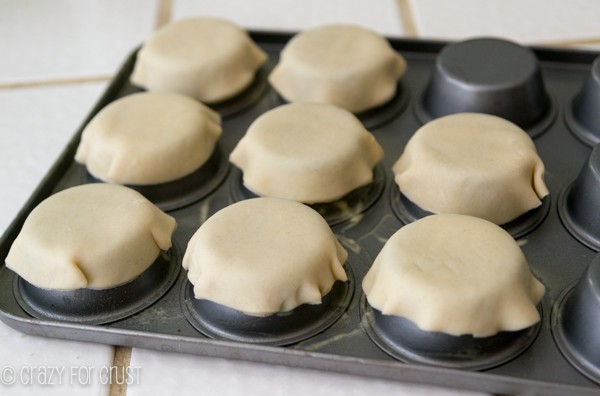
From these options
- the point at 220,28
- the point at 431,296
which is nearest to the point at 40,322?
the point at 431,296

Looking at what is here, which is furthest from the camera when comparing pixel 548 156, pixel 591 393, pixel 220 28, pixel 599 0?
pixel 599 0

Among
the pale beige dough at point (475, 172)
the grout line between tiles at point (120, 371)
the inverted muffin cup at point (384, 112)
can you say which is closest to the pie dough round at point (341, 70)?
the inverted muffin cup at point (384, 112)

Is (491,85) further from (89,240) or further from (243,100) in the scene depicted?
(89,240)

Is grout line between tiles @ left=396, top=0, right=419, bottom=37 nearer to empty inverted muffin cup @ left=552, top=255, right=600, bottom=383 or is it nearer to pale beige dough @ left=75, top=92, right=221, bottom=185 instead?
pale beige dough @ left=75, top=92, right=221, bottom=185

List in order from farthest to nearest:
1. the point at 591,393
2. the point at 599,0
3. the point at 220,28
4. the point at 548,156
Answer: the point at 599,0
the point at 220,28
the point at 548,156
the point at 591,393

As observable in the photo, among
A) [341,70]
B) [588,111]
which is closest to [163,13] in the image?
[341,70]

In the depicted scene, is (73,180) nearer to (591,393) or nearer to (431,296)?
(431,296)

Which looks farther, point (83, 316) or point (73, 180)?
point (73, 180)

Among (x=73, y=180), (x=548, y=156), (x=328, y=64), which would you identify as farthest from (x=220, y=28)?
(x=548, y=156)
